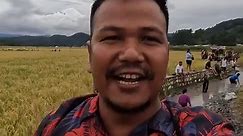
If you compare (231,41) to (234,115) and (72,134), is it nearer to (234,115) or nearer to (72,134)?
(234,115)

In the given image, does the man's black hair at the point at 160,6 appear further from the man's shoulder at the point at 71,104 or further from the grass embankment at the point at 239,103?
the grass embankment at the point at 239,103

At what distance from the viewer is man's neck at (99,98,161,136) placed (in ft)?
4.74

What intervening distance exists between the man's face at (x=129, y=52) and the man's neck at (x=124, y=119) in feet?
0.18

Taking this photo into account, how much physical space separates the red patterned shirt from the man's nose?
23 centimetres

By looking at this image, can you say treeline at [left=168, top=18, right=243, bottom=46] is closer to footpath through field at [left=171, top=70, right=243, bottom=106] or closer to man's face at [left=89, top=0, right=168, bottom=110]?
footpath through field at [left=171, top=70, right=243, bottom=106]

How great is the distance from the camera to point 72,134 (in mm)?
1502

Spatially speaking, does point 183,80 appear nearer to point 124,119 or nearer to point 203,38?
point 124,119

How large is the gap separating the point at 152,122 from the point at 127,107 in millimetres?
117

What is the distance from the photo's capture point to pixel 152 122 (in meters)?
1.43

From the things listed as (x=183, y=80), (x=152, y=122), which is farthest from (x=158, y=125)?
(x=183, y=80)

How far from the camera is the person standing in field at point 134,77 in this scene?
1.36 m

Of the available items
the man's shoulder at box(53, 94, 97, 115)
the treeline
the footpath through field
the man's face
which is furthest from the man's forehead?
the treeline

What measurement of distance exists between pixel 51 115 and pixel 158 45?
55 centimetres

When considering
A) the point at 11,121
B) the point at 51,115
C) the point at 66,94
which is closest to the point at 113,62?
the point at 51,115
